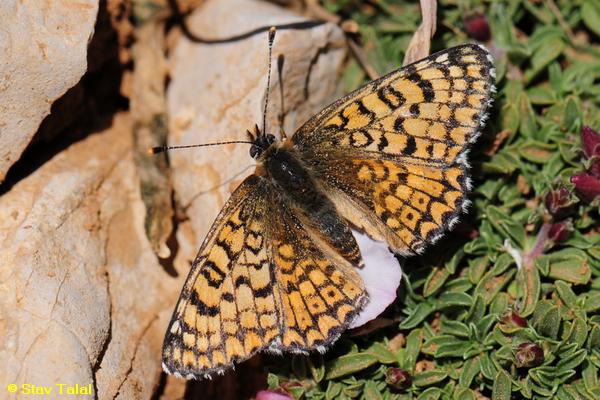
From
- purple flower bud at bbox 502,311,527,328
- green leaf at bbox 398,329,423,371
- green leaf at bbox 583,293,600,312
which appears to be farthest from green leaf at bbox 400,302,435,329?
green leaf at bbox 583,293,600,312

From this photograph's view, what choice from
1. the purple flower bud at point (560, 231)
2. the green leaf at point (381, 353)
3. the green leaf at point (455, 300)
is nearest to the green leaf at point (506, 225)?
the purple flower bud at point (560, 231)

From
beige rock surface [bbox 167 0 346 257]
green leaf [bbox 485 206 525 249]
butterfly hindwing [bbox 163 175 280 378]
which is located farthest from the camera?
beige rock surface [bbox 167 0 346 257]

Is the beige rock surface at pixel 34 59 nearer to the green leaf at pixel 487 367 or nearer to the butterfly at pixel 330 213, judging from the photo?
the butterfly at pixel 330 213

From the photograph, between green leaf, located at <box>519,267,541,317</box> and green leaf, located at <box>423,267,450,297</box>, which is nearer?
green leaf, located at <box>519,267,541,317</box>

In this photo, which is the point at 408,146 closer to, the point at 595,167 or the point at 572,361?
the point at 595,167

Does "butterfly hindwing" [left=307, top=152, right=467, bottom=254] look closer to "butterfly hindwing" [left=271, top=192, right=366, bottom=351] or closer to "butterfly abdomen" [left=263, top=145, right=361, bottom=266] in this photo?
"butterfly abdomen" [left=263, top=145, right=361, bottom=266]
